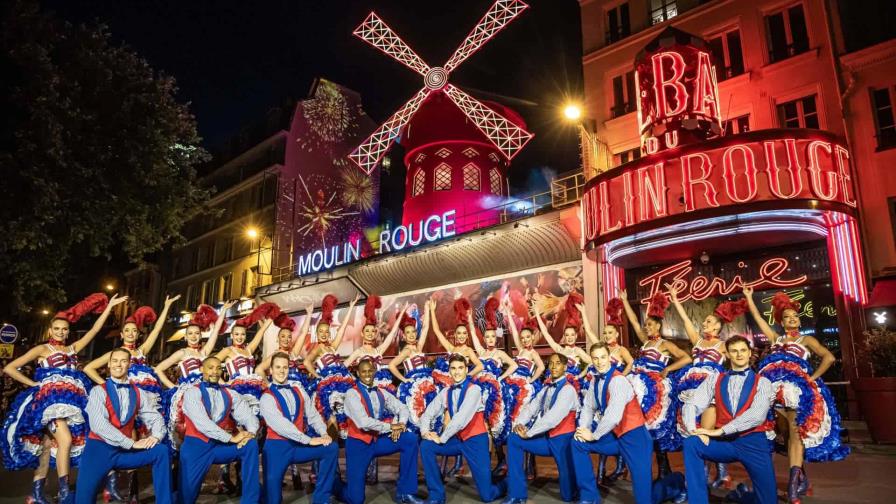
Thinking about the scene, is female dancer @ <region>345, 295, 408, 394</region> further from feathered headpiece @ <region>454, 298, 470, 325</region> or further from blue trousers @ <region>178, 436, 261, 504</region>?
blue trousers @ <region>178, 436, 261, 504</region>

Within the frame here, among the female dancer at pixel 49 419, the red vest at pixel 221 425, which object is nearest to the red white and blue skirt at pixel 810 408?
the red vest at pixel 221 425

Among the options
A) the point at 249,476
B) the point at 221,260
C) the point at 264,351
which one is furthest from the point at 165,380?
the point at 221,260

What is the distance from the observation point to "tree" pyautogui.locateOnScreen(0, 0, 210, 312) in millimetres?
12859

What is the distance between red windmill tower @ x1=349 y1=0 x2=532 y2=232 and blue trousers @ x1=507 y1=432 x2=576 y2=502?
55.4ft

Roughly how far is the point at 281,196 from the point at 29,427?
26333mm

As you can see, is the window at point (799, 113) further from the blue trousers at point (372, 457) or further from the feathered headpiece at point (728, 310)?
the blue trousers at point (372, 457)

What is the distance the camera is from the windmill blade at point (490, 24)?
Result: 24.2 m

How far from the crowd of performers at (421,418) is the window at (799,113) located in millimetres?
8701

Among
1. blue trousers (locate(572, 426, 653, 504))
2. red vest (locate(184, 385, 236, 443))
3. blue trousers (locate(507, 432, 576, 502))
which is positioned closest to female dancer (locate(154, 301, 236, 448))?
red vest (locate(184, 385, 236, 443))

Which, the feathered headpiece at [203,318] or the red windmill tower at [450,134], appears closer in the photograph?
the feathered headpiece at [203,318]

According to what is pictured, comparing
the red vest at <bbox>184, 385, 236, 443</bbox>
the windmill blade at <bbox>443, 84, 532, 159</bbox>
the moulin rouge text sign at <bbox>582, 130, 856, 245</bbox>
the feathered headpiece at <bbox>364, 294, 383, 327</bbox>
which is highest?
the windmill blade at <bbox>443, 84, 532, 159</bbox>

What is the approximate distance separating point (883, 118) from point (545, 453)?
40.5 feet

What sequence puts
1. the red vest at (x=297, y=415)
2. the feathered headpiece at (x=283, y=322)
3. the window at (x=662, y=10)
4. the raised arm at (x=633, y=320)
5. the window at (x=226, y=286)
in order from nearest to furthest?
the red vest at (x=297, y=415) < the raised arm at (x=633, y=320) < the feathered headpiece at (x=283, y=322) < the window at (x=662, y=10) < the window at (x=226, y=286)

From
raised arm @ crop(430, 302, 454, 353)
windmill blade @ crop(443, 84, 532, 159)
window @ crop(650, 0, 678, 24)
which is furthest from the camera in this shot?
windmill blade @ crop(443, 84, 532, 159)
